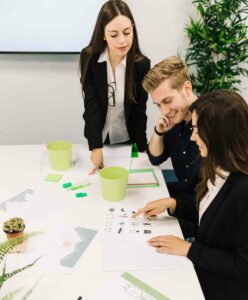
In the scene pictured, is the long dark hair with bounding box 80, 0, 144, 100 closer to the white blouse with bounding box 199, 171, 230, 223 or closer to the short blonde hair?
the short blonde hair

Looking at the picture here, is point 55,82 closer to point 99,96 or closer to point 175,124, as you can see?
point 99,96

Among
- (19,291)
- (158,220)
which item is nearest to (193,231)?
(158,220)

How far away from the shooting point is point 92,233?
1224mm

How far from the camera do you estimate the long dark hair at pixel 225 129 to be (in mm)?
1085

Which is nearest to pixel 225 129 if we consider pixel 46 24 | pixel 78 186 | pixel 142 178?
pixel 142 178

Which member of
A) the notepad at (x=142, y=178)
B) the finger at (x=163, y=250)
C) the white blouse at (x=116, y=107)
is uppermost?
the white blouse at (x=116, y=107)

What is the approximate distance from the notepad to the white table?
0.10ft

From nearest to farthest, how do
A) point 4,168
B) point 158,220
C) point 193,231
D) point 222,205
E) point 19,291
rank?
point 19,291
point 222,205
point 158,220
point 193,231
point 4,168

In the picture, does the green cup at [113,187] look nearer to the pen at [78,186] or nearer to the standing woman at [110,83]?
the pen at [78,186]

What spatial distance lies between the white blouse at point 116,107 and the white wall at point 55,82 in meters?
1.21

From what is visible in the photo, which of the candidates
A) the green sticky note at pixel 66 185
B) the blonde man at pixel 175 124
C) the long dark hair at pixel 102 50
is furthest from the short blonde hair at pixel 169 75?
the green sticky note at pixel 66 185

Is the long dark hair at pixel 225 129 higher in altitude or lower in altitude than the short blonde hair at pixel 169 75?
lower

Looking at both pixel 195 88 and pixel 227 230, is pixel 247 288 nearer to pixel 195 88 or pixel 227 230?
pixel 227 230

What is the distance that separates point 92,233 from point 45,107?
2.13 m
